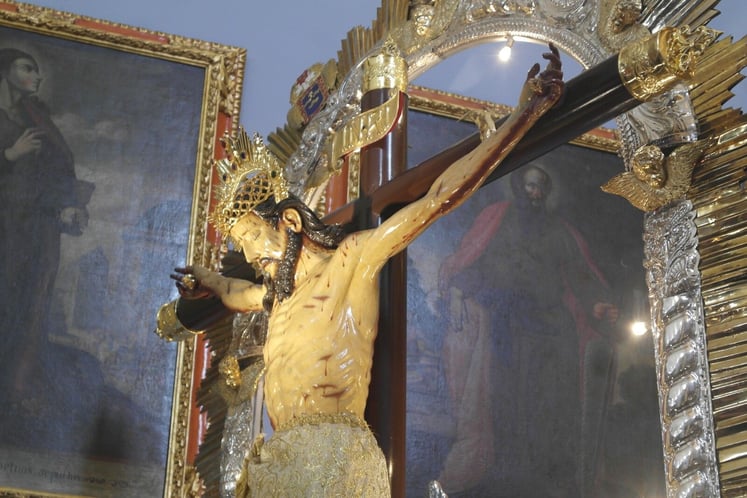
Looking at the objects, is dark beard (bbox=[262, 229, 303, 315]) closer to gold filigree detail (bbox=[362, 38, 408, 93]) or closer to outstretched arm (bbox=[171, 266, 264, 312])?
outstretched arm (bbox=[171, 266, 264, 312])

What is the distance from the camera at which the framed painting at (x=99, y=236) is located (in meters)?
5.14

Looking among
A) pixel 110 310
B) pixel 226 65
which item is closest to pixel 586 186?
pixel 226 65

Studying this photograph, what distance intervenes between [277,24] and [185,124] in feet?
3.05

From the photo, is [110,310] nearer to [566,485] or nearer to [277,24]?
[277,24]

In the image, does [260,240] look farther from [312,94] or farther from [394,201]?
[312,94]

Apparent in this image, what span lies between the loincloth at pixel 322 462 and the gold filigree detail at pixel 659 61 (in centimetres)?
111

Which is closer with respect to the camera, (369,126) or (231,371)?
(369,126)

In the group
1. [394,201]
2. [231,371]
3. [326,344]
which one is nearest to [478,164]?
[394,201]

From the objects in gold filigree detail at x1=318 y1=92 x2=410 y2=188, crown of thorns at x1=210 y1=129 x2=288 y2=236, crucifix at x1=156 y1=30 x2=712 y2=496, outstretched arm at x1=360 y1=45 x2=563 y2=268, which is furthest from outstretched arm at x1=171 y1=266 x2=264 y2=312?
outstretched arm at x1=360 y1=45 x2=563 y2=268

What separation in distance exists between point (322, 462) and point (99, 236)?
344 cm

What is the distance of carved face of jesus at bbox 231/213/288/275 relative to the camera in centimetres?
299

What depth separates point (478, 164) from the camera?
2629 mm

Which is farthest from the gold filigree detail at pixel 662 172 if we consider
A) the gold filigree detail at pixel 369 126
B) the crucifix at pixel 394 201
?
the gold filigree detail at pixel 369 126

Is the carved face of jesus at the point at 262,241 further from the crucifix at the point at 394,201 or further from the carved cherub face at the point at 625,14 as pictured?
the carved cherub face at the point at 625,14
